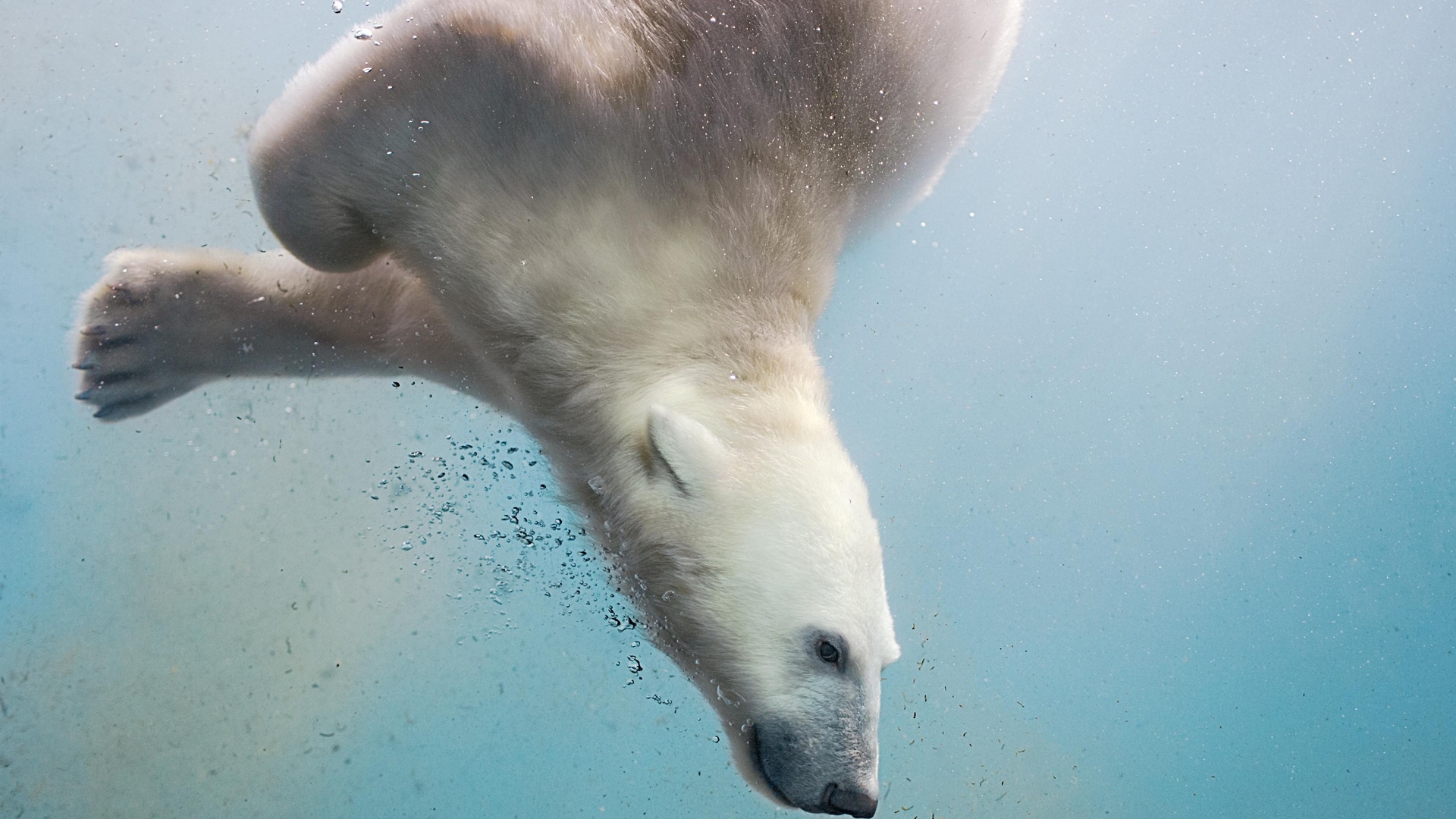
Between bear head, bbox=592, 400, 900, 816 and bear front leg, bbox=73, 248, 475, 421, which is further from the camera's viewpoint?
bear front leg, bbox=73, 248, 475, 421

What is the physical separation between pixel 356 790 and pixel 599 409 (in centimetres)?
168

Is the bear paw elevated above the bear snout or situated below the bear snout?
above

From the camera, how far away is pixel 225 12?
2213mm

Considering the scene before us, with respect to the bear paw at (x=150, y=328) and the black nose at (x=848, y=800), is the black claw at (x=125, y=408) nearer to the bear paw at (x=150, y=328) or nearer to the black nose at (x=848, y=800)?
the bear paw at (x=150, y=328)

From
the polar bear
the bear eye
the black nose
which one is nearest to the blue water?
the polar bear

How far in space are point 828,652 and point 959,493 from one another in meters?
1.71

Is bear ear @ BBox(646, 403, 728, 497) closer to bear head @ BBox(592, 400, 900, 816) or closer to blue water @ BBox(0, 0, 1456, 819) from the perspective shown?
bear head @ BBox(592, 400, 900, 816)

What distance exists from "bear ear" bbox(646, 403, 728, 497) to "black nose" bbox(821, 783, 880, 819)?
1.90 ft

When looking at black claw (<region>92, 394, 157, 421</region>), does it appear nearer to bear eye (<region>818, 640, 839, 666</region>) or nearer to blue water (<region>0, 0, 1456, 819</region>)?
blue water (<region>0, 0, 1456, 819</region>)

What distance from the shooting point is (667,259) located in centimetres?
187

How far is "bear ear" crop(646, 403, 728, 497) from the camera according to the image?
168cm

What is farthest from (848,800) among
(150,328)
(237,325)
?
(150,328)

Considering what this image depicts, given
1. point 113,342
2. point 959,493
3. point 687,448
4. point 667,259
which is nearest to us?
point 687,448

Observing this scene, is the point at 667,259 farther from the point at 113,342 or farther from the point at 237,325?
the point at 113,342
